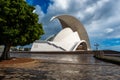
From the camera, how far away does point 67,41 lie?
2793 inches

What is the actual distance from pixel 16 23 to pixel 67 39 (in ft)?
160

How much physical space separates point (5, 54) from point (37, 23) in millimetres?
4657

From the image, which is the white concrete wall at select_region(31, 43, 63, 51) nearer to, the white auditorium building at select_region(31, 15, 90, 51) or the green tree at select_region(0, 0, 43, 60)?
the white auditorium building at select_region(31, 15, 90, 51)

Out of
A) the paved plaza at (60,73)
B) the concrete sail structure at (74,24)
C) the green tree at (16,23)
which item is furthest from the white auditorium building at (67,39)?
the paved plaza at (60,73)

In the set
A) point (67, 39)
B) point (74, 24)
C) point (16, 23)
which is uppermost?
point (74, 24)

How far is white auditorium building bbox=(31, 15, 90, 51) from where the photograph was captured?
2734 inches

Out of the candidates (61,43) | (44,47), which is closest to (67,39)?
(61,43)

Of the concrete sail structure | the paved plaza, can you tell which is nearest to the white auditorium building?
the concrete sail structure

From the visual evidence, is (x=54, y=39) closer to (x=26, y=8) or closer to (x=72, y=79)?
(x=26, y=8)

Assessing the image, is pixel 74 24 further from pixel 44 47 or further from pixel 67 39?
pixel 44 47

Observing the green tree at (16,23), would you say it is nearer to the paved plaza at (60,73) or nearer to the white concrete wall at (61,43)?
the paved plaza at (60,73)

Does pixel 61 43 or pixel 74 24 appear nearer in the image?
pixel 61 43

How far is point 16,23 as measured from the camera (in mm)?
23047

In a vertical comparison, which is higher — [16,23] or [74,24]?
[74,24]
